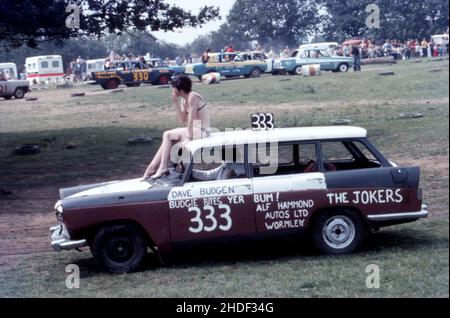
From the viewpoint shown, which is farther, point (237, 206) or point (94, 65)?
point (94, 65)

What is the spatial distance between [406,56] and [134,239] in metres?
24.9

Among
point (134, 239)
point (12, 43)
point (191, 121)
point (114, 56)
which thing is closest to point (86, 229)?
point (134, 239)

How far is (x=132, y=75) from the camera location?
127ft

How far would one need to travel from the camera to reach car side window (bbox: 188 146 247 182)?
7.58 m

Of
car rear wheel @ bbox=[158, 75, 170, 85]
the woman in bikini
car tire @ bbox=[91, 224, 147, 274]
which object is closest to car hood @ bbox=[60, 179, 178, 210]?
car tire @ bbox=[91, 224, 147, 274]

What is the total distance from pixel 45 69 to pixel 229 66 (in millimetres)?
15785

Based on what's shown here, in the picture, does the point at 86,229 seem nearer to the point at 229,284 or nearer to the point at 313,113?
the point at 229,284

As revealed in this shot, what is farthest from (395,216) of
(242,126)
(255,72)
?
(255,72)

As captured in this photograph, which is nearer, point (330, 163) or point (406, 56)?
point (330, 163)

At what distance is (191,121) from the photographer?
8.56 meters

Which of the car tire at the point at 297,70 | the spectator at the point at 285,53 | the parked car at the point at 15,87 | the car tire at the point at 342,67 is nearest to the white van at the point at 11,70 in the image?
the parked car at the point at 15,87

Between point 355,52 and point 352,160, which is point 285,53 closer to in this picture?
point 355,52

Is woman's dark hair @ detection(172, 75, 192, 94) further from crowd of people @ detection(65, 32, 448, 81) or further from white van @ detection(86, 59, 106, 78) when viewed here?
white van @ detection(86, 59, 106, 78)

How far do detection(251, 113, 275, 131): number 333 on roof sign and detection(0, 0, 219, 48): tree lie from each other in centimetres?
680
